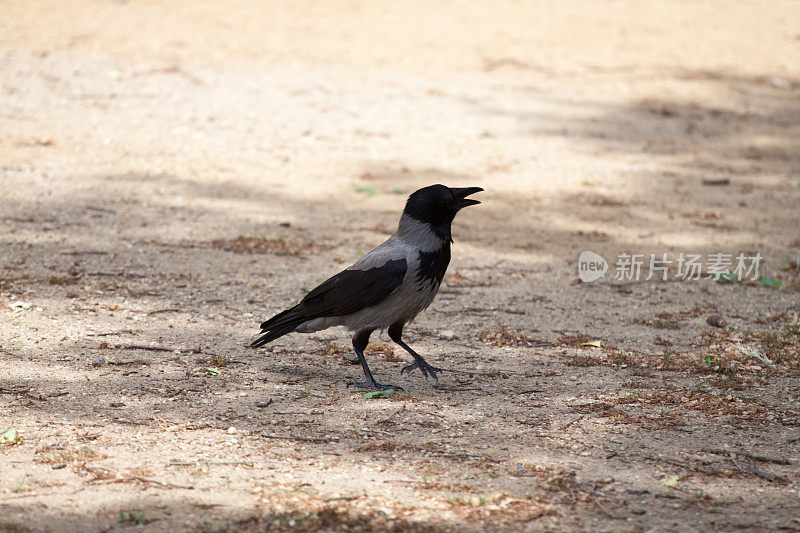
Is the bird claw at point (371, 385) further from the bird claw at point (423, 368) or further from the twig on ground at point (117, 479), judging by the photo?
the twig on ground at point (117, 479)

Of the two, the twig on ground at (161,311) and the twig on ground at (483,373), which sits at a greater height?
the twig on ground at (483,373)

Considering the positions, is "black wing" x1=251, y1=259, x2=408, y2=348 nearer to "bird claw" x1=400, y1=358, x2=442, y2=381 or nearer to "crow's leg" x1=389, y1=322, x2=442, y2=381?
"crow's leg" x1=389, y1=322, x2=442, y2=381

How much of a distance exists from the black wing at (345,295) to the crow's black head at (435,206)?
14.5 inches

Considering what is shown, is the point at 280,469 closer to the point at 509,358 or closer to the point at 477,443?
the point at 477,443

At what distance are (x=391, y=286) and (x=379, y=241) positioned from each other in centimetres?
351

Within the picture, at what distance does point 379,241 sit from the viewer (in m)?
8.72

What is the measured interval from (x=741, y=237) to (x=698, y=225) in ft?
1.70

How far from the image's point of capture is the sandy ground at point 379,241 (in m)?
4.00

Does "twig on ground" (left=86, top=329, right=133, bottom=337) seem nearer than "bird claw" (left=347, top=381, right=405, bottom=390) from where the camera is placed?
No

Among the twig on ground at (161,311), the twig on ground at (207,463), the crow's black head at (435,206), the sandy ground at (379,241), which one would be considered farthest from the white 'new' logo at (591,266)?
the twig on ground at (207,463)

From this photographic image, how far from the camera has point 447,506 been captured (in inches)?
148

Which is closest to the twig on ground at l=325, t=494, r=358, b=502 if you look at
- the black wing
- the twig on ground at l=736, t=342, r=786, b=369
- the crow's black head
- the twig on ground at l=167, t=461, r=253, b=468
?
the twig on ground at l=167, t=461, r=253, b=468

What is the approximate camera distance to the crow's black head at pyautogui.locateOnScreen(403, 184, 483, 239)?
5461 millimetres

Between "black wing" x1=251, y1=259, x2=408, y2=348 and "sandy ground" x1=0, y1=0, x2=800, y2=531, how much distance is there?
15.3 inches
